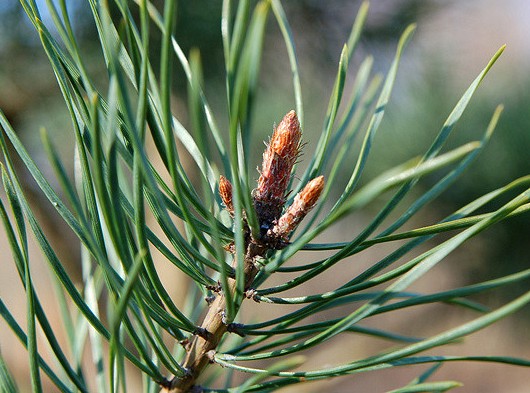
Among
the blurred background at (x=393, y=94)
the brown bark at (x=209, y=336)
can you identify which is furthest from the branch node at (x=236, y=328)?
the blurred background at (x=393, y=94)

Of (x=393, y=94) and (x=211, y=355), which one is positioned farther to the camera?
(x=393, y=94)

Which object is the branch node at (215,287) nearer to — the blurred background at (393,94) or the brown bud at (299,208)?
the brown bud at (299,208)

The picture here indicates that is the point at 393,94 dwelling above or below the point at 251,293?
above

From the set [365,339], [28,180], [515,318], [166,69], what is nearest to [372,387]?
[365,339]

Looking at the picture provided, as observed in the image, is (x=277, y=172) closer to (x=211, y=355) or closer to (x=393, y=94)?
(x=211, y=355)

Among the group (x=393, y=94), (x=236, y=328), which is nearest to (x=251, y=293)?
(x=236, y=328)

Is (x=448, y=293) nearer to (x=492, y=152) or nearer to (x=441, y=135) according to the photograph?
(x=441, y=135)

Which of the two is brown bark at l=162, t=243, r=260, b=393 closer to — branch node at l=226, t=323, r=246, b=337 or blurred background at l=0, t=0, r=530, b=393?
branch node at l=226, t=323, r=246, b=337

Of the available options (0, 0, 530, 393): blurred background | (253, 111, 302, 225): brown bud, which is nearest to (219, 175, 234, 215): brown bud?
(253, 111, 302, 225): brown bud
